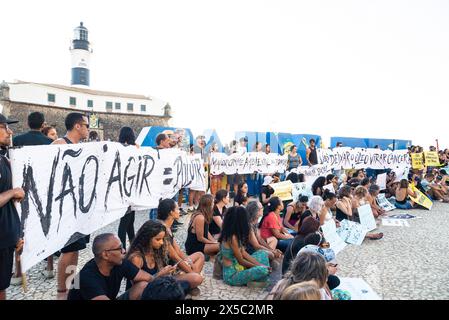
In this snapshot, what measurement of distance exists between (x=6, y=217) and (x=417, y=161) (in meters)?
16.5

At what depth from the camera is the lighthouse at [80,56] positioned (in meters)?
53.6

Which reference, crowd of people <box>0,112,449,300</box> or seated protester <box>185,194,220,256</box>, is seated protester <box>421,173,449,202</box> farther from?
seated protester <box>185,194,220,256</box>

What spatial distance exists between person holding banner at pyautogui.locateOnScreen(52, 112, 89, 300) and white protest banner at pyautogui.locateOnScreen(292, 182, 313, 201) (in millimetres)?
6007

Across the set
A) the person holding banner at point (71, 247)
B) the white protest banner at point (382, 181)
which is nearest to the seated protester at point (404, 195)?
the white protest banner at point (382, 181)

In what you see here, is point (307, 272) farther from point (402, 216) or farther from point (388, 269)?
point (402, 216)

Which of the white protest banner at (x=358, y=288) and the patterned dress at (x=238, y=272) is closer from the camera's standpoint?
the white protest banner at (x=358, y=288)

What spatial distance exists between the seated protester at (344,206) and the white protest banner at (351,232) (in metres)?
0.38

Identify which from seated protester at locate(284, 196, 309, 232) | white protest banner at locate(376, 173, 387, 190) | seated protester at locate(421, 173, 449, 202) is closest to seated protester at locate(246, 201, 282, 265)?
seated protester at locate(284, 196, 309, 232)

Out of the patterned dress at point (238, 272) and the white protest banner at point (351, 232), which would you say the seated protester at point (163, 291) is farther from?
the white protest banner at point (351, 232)

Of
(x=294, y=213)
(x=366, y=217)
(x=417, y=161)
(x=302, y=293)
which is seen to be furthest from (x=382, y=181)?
(x=302, y=293)

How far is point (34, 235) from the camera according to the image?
9.41 ft
